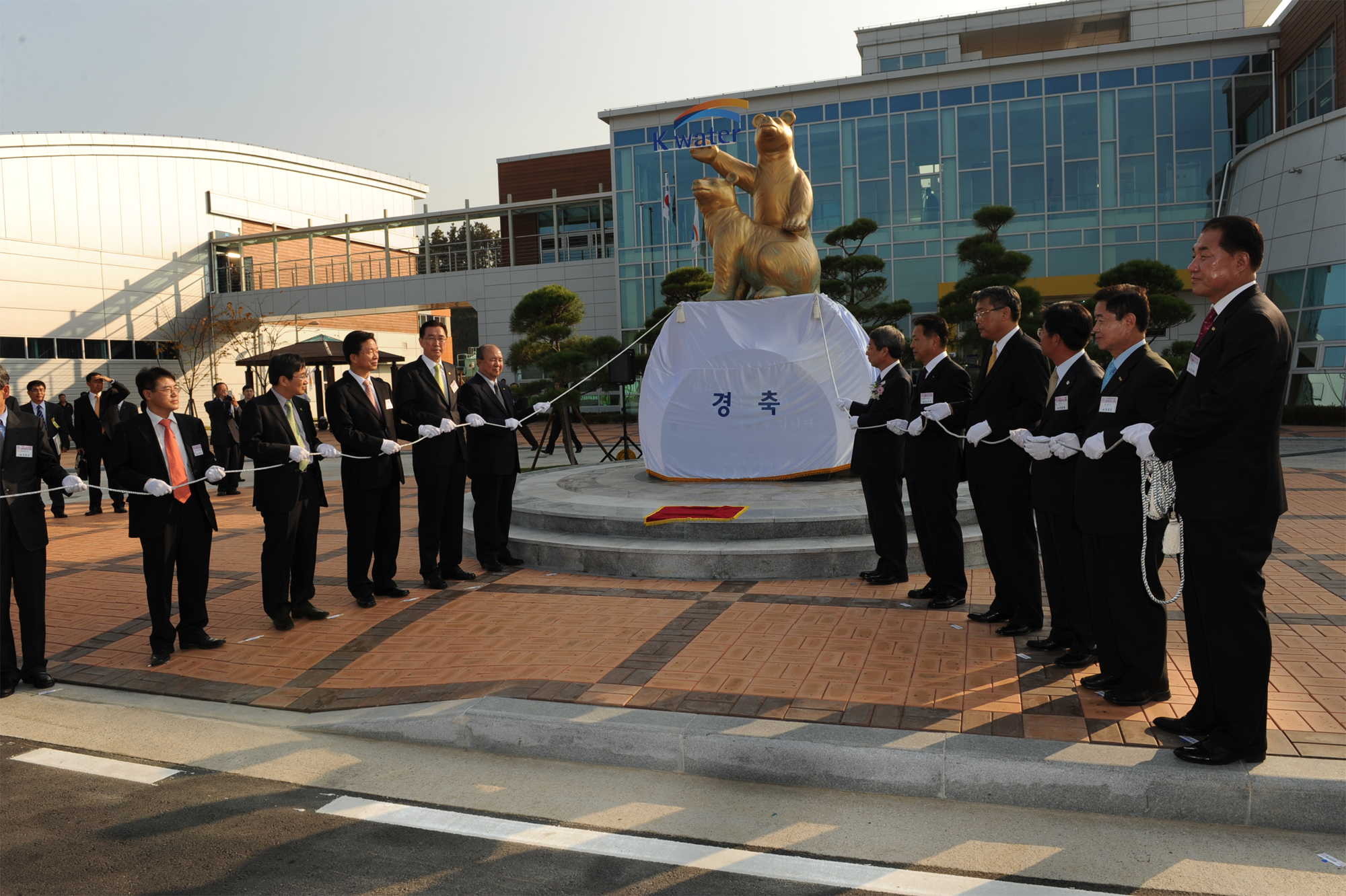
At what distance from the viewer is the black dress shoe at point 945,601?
5773 mm

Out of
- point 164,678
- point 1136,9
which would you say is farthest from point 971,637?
point 1136,9

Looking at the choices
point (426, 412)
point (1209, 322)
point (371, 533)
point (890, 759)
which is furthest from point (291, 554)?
point (1209, 322)

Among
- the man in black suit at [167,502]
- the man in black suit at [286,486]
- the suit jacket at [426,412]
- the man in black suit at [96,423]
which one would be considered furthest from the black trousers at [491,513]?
the man in black suit at [96,423]

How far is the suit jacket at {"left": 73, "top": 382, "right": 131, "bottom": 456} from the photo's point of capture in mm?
11883

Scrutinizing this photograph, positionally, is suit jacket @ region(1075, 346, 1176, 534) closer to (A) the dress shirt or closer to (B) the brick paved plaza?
(B) the brick paved plaza

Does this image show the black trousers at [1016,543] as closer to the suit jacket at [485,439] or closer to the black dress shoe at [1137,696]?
the black dress shoe at [1137,696]

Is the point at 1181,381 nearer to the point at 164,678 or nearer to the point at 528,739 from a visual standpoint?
the point at 528,739

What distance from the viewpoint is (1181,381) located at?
3553 millimetres

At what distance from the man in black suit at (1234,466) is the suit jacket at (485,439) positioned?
16.4 ft

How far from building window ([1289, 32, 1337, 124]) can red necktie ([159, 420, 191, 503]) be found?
92.1 feet

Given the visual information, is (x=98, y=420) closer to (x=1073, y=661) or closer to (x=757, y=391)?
(x=757, y=391)

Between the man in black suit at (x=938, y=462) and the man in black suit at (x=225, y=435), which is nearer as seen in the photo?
the man in black suit at (x=938, y=462)

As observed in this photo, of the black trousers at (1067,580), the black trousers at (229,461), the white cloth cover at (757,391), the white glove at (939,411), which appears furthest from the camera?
the black trousers at (229,461)

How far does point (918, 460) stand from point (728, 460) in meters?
3.89
